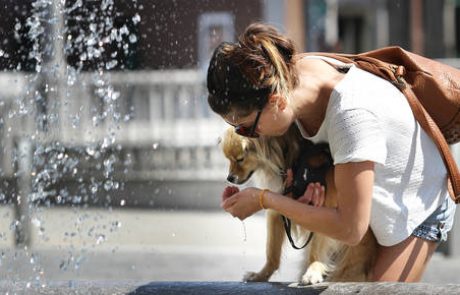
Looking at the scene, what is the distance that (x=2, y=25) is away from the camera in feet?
27.3

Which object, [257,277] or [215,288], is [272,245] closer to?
[257,277]

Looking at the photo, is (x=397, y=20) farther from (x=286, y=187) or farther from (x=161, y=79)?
(x=286, y=187)

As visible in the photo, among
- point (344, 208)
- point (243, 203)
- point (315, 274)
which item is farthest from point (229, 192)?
point (315, 274)

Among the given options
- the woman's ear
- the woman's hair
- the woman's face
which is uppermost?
the woman's hair

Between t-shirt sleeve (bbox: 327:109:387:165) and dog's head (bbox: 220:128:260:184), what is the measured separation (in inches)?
32.9

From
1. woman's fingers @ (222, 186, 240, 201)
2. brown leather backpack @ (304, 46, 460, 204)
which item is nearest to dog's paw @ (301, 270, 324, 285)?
woman's fingers @ (222, 186, 240, 201)

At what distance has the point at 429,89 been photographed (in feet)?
11.1

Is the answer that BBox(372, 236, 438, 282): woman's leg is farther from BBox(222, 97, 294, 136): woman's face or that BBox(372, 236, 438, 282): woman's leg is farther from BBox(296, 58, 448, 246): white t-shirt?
BBox(222, 97, 294, 136): woman's face

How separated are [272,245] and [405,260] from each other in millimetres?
825

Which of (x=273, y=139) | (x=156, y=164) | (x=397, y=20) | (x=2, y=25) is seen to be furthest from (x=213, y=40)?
(x=273, y=139)

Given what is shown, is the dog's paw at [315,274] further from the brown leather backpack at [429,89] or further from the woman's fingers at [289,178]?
the brown leather backpack at [429,89]

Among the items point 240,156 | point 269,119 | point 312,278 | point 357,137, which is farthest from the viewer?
point 240,156

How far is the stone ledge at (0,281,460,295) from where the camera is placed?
321 cm

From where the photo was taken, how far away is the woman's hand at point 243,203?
3281 mm
